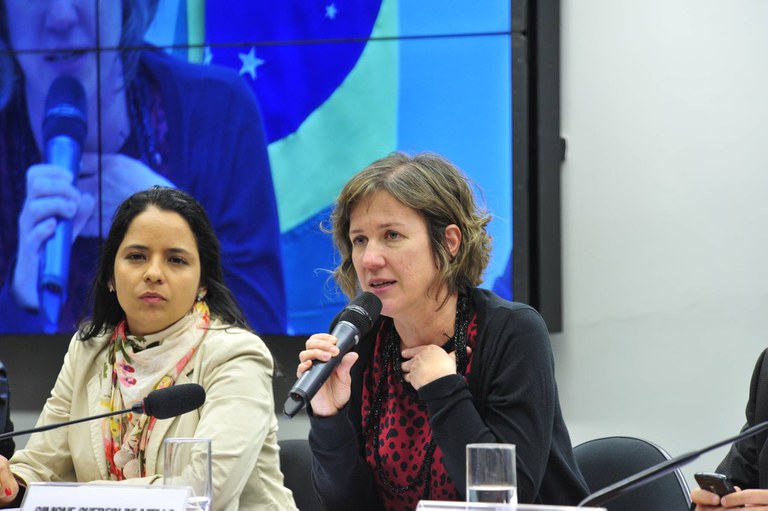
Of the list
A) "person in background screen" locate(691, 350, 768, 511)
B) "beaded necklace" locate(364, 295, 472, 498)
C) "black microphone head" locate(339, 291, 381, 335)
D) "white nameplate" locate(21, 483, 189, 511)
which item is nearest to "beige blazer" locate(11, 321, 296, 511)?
"beaded necklace" locate(364, 295, 472, 498)

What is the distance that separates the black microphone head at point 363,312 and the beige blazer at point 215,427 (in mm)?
597

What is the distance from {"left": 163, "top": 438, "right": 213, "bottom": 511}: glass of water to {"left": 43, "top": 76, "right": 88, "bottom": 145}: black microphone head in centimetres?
211

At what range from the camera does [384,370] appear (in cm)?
215

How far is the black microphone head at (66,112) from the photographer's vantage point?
3.41 metres

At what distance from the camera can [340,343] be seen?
1.68 meters

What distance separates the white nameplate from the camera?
1.42 meters

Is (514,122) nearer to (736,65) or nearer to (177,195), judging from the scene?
(736,65)

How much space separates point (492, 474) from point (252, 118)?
6.95ft

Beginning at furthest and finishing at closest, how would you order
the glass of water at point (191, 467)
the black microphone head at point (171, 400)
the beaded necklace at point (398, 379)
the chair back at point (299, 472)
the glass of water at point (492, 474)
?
the chair back at point (299, 472) < the beaded necklace at point (398, 379) < the black microphone head at point (171, 400) < the glass of water at point (191, 467) < the glass of water at point (492, 474)

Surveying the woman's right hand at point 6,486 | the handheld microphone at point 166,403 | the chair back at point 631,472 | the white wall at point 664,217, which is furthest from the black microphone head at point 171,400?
the white wall at point 664,217

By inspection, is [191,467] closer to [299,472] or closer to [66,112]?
[299,472]

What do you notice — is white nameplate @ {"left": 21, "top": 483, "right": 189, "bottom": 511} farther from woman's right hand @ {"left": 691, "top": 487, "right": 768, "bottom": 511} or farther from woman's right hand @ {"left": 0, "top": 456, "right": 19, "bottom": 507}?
woman's right hand @ {"left": 691, "top": 487, "right": 768, "bottom": 511}

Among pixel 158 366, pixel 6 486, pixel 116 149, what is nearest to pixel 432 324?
pixel 158 366

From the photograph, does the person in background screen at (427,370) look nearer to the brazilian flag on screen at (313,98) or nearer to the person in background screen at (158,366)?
the person in background screen at (158,366)
